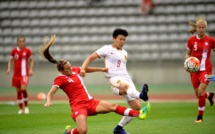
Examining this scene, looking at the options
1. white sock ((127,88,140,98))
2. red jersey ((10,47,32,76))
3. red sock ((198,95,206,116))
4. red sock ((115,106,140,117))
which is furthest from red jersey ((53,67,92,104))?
red jersey ((10,47,32,76))

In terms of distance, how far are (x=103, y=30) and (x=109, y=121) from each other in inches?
794

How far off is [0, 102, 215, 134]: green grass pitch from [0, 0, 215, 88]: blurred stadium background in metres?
12.0

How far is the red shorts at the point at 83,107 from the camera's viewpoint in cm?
998

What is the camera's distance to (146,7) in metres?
33.4

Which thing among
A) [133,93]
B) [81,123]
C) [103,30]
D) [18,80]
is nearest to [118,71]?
[133,93]

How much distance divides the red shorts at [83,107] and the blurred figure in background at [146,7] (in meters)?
23.7

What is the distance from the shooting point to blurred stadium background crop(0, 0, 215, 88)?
102 ft

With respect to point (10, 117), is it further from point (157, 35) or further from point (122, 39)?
point (157, 35)

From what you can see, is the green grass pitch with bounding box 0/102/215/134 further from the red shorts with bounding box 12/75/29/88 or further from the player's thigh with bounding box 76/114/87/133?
the player's thigh with bounding box 76/114/87/133

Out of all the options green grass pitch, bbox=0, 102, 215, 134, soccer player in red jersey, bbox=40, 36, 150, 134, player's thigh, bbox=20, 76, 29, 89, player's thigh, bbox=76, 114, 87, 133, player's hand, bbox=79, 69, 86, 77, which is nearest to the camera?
player's thigh, bbox=76, 114, 87, 133

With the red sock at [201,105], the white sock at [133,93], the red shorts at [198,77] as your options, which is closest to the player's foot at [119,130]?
the white sock at [133,93]

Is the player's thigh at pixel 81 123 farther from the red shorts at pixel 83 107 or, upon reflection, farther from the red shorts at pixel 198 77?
the red shorts at pixel 198 77

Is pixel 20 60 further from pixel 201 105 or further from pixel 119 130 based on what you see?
pixel 119 130

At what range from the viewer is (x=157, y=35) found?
3338cm
